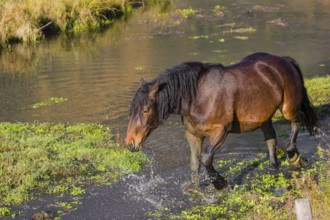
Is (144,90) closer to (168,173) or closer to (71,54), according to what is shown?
(168,173)

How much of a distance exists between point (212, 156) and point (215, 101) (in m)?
0.67

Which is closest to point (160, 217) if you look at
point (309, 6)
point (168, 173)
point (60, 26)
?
point (168, 173)

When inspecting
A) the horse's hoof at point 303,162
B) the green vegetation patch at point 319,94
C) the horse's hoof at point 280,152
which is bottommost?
the horse's hoof at point 280,152

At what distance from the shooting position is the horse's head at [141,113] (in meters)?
6.81

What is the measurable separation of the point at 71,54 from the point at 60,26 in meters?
4.44

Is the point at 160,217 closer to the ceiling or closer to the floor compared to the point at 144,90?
closer to the floor

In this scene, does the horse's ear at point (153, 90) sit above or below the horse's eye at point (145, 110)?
above

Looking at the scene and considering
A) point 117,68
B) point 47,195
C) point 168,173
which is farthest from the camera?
point 117,68

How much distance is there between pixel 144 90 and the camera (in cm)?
684

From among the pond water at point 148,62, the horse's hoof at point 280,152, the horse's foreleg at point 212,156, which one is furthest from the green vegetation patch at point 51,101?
the horse's foreleg at point 212,156

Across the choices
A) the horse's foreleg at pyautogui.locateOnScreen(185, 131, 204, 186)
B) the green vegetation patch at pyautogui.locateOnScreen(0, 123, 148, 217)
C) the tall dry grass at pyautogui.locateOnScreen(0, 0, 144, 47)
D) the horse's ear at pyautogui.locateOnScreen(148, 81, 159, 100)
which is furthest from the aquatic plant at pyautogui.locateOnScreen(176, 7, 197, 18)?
the horse's ear at pyautogui.locateOnScreen(148, 81, 159, 100)

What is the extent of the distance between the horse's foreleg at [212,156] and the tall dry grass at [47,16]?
14.6m

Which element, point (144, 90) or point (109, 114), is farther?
point (109, 114)

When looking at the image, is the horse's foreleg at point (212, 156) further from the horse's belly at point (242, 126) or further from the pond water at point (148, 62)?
the pond water at point (148, 62)
